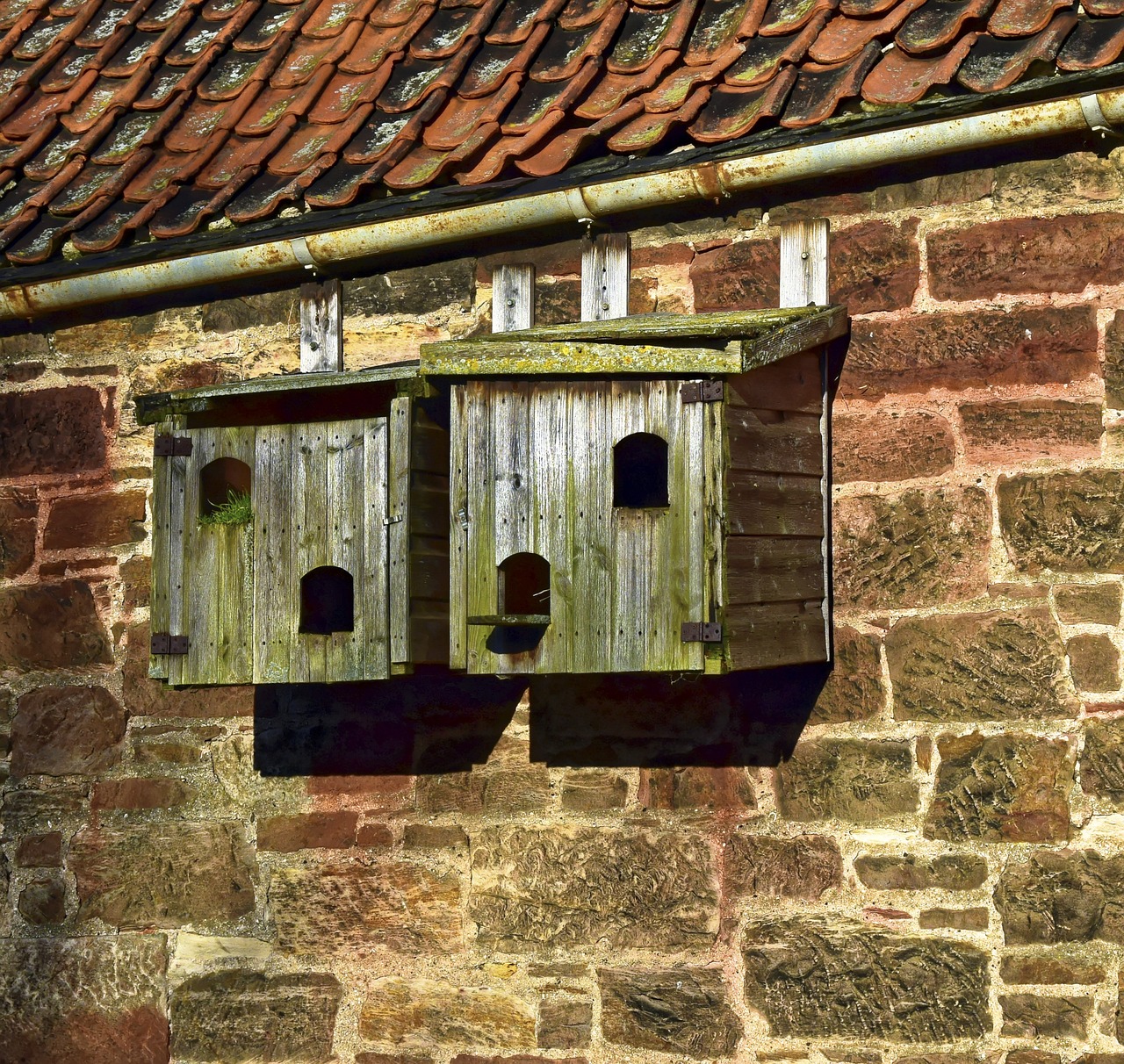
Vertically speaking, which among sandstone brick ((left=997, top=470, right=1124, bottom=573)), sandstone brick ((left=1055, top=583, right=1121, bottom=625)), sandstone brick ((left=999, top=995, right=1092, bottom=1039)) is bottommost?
sandstone brick ((left=999, top=995, right=1092, bottom=1039))

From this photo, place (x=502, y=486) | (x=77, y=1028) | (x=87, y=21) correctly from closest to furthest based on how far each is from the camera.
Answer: (x=502, y=486) < (x=77, y=1028) < (x=87, y=21)

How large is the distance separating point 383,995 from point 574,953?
594 millimetres

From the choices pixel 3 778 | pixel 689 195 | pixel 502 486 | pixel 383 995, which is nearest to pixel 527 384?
pixel 502 486

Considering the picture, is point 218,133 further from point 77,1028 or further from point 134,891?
point 77,1028

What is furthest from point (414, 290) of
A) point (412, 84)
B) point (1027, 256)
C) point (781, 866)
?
point (781, 866)

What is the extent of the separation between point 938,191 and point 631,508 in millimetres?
1211

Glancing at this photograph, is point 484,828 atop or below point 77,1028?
atop

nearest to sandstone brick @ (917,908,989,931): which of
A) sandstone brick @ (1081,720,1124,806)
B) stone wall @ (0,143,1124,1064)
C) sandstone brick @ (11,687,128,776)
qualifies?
stone wall @ (0,143,1124,1064)

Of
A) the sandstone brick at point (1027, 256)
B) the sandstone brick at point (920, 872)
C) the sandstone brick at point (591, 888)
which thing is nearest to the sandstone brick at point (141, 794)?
the sandstone brick at point (591, 888)

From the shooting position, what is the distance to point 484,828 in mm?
5199

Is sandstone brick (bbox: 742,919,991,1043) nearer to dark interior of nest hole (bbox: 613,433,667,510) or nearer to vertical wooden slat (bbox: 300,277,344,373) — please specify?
dark interior of nest hole (bbox: 613,433,667,510)

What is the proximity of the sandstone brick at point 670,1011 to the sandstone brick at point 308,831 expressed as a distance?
879 mm

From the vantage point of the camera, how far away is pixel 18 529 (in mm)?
5930

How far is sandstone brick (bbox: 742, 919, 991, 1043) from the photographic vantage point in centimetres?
461
